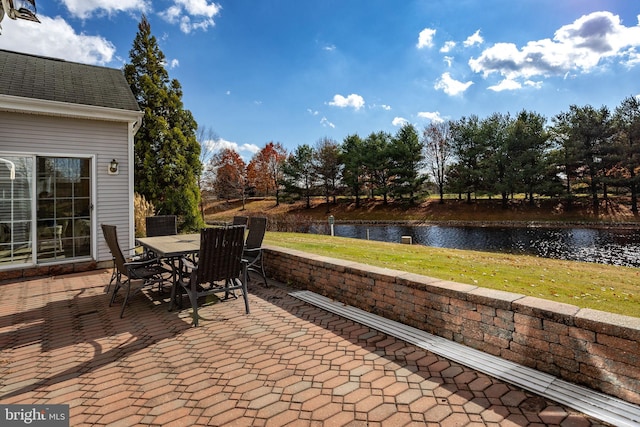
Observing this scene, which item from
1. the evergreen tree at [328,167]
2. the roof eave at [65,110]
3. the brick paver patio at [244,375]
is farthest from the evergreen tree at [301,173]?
the brick paver patio at [244,375]

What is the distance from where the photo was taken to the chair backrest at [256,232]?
4.89 meters

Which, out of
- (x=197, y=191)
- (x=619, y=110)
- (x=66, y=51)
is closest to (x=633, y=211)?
(x=619, y=110)

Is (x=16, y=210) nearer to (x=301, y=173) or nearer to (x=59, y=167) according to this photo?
(x=59, y=167)

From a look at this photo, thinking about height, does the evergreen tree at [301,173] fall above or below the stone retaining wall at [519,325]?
above

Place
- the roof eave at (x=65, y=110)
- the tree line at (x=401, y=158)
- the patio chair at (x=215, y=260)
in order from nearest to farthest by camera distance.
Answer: the patio chair at (x=215, y=260) → the roof eave at (x=65, y=110) → the tree line at (x=401, y=158)

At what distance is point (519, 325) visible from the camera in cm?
223

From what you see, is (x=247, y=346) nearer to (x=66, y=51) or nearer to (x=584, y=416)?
(x=584, y=416)

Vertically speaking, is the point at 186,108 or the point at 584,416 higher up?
the point at 186,108

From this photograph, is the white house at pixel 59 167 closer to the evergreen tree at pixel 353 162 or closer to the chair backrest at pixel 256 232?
the chair backrest at pixel 256 232

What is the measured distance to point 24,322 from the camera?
3502mm

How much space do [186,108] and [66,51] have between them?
18.2 ft

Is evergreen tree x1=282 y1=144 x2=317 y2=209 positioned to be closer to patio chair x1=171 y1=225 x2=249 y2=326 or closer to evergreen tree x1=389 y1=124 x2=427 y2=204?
evergreen tree x1=389 y1=124 x2=427 y2=204

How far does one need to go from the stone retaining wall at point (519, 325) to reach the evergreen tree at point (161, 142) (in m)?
10.8

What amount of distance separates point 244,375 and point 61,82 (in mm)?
7598
